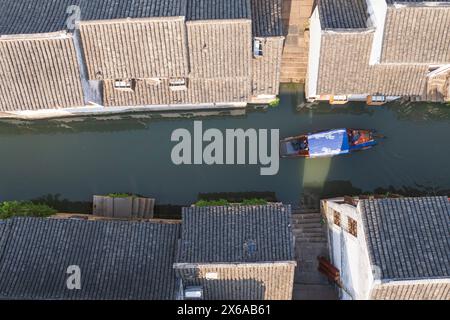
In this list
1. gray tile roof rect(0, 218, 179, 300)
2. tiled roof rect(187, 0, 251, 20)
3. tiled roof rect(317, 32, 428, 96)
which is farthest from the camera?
tiled roof rect(317, 32, 428, 96)

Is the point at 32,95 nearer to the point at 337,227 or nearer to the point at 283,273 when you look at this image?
the point at 283,273

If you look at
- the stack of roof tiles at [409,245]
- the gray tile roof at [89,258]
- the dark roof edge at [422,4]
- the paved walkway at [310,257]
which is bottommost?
the paved walkway at [310,257]

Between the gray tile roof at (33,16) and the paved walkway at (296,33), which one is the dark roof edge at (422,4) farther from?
the gray tile roof at (33,16)

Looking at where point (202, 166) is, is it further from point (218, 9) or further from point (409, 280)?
point (409, 280)

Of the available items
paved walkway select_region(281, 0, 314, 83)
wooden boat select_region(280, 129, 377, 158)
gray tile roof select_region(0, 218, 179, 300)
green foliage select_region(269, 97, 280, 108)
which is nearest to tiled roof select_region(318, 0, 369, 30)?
paved walkway select_region(281, 0, 314, 83)

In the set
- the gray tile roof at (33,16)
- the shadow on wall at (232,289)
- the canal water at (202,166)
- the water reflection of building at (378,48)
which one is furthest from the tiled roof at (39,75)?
the water reflection of building at (378,48)

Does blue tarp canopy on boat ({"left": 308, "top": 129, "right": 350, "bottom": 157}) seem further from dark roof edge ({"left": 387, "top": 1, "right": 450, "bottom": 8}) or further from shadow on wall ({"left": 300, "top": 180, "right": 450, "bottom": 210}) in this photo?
dark roof edge ({"left": 387, "top": 1, "right": 450, "bottom": 8})
